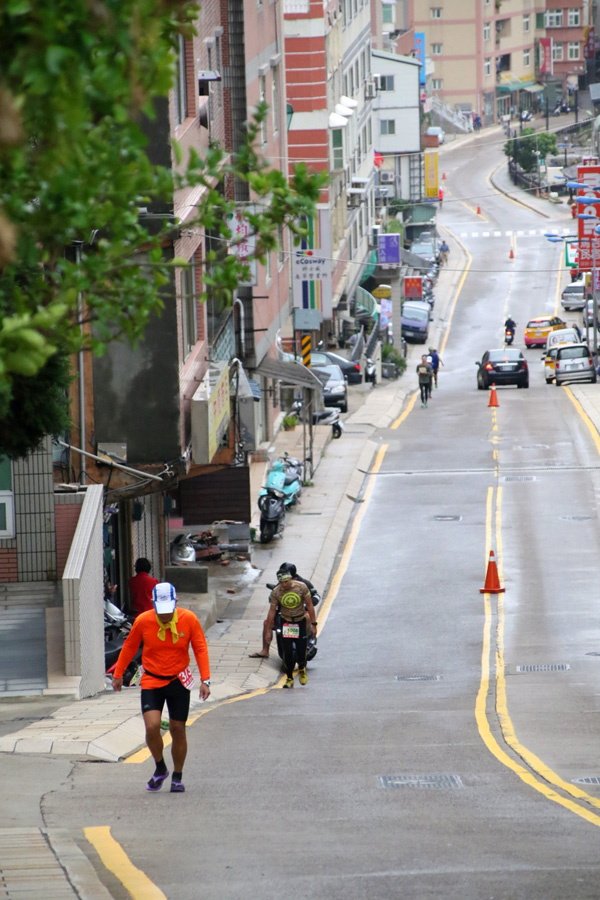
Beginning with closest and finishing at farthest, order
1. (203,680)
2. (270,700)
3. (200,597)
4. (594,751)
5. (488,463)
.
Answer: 1. (203,680)
2. (594,751)
3. (270,700)
4. (200,597)
5. (488,463)

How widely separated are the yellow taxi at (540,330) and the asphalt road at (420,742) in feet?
116

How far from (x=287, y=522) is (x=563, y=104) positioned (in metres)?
141

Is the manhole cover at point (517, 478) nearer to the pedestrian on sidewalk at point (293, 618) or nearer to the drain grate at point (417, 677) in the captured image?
the drain grate at point (417, 677)

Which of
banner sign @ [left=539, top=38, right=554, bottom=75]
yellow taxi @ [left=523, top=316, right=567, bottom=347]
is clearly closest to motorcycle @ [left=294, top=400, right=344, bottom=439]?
yellow taxi @ [left=523, top=316, right=567, bottom=347]

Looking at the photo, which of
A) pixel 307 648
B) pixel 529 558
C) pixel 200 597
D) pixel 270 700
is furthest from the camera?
pixel 529 558

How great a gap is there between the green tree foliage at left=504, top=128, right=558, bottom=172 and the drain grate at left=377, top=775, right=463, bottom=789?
397 feet

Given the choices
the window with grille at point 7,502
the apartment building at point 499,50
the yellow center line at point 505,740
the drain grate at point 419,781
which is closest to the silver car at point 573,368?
the yellow center line at point 505,740

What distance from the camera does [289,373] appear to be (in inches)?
1328

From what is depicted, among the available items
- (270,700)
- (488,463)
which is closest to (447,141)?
(488,463)

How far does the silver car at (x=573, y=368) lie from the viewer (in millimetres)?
55312

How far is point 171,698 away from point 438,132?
135m

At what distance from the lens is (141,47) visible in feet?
17.1

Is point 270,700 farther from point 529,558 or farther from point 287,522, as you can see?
point 287,522

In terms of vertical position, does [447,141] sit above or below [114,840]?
above
